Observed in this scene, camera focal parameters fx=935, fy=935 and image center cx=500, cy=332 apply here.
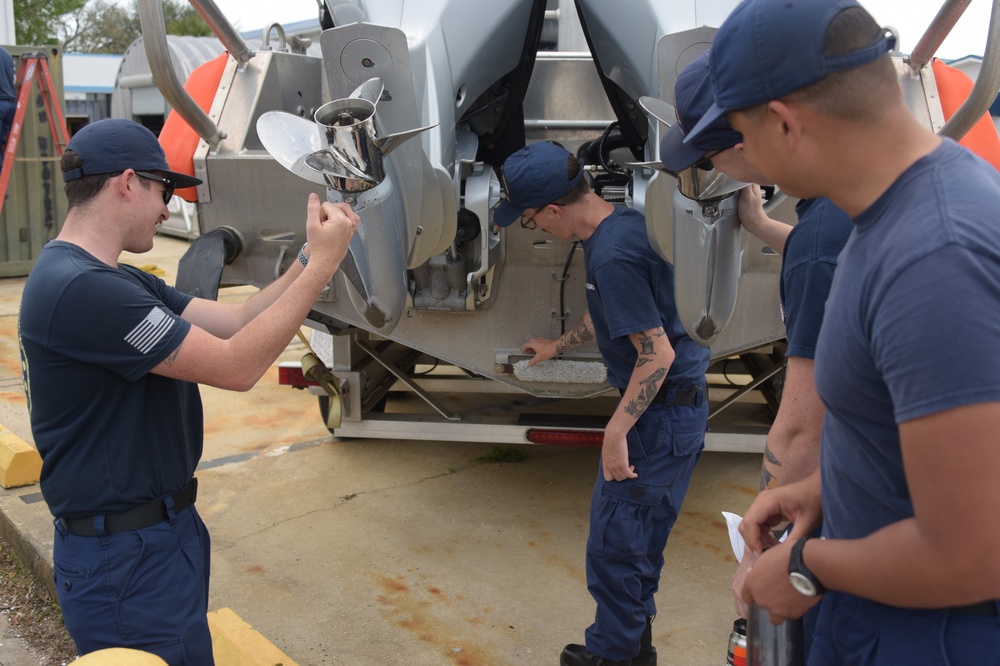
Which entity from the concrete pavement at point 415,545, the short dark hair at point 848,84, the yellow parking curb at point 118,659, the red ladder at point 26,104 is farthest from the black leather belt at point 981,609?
the red ladder at point 26,104

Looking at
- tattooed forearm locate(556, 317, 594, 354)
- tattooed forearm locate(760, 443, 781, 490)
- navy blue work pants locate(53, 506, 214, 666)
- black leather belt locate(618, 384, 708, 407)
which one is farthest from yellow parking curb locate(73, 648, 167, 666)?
tattooed forearm locate(556, 317, 594, 354)

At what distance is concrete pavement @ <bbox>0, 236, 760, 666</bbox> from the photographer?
315cm

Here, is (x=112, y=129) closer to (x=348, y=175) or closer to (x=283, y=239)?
(x=348, y=175)

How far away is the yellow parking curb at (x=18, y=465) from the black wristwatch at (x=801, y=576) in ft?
12.4

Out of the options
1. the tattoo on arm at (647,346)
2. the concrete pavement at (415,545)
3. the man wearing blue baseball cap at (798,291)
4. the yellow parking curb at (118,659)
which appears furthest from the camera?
the concrete pavement at (415,545)

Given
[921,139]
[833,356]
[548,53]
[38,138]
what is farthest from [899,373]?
[38,138]

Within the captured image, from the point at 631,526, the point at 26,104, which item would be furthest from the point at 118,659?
the point at 26,104

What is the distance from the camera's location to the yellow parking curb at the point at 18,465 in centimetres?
422

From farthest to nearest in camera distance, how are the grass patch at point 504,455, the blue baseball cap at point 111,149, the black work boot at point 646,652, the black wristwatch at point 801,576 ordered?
the grass patch at point 504,455 < the black work boot at point 646,652 < the blue baseball cap at point 111,149 < the black wristwatch at point 801,576

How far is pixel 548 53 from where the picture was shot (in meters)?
4.36

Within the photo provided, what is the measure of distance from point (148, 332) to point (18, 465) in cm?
276

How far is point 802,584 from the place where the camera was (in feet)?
4.37

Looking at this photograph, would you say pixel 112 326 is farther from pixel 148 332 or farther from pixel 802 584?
pixel 802 584

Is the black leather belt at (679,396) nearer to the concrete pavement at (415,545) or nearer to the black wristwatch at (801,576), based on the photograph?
the concrete pavement at (415,545)
